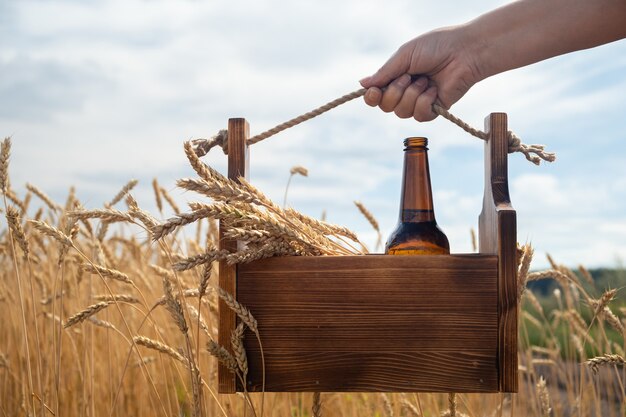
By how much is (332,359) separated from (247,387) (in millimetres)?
209

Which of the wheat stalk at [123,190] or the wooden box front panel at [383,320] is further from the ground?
the wheat stalk at [123,190]

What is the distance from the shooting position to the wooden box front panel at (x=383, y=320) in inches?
54.8

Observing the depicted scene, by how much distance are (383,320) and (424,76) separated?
671 millimetres

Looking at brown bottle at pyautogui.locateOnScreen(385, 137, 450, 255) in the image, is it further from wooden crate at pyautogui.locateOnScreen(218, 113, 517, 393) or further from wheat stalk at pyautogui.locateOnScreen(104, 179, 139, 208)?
wheat stalk at pyautogui.locateOnScreen(104, 179, 139, 208)

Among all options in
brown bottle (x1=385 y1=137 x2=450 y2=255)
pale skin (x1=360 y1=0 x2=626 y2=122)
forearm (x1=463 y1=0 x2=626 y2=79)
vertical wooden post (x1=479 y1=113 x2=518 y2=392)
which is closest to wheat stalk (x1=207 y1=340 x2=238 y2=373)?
brown bottle (x1=385 y1=137 x2=450 y2=255)

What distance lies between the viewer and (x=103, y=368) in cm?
277

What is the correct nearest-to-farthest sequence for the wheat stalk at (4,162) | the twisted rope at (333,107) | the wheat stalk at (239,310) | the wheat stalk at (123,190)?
the wheat stalk at (239,310) < the twisted rope at (333,107) < the wheat stalk at (4,162) < the wheat stalk at (123,190)

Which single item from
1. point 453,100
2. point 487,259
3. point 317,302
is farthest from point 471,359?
point 453,100

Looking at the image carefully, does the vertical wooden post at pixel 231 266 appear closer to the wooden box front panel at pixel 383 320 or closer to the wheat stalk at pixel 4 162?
the wooden box front panel at pixel 383 320

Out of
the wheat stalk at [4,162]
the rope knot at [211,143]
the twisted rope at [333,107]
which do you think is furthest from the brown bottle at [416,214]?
the wheat stalk at [4,162]

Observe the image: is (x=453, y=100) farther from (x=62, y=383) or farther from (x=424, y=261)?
(x=62, y=383)

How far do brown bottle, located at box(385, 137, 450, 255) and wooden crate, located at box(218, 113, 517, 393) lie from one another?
0.15 metres

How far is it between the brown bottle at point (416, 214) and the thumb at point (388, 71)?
0.60 feet

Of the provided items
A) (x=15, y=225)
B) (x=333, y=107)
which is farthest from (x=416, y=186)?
(x=15, y=225)
